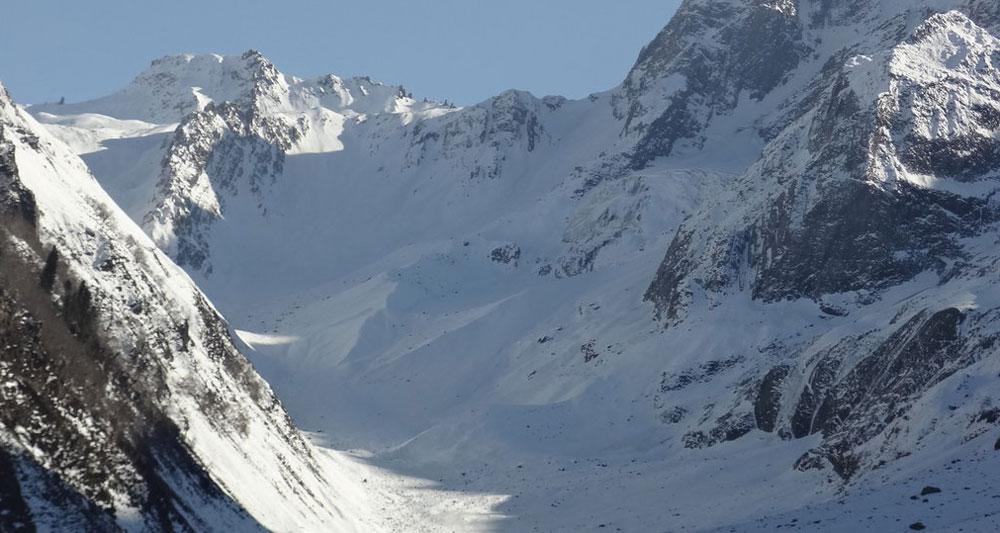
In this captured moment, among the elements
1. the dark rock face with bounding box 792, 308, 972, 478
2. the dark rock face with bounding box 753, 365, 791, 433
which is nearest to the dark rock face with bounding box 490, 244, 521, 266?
the dark rock face with bounding box 753, 365, 791, 433

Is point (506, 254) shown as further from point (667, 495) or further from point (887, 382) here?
point (887, 382)

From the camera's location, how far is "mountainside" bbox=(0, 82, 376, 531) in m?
41.2

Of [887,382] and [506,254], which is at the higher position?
[506,254]

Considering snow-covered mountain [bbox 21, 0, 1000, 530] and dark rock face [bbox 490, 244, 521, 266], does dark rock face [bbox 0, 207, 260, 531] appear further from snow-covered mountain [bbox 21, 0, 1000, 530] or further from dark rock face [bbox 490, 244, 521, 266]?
dark rock face [bbox 490, 244, 521, 266]

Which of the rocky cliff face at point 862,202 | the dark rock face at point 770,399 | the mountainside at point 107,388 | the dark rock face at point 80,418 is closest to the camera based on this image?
the dark rock face at point 80,418

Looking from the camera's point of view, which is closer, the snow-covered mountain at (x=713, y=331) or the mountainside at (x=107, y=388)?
the mountainside at (x=107, y=388)

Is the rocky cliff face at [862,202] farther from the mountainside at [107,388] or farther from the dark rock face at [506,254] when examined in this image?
the dark rock face at [506,254]

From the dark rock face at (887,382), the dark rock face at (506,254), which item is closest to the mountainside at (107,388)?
the dark rock face at (887,382)

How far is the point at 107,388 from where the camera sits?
156ft

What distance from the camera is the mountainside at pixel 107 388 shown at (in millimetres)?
41219

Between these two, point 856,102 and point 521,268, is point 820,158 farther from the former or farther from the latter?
point 521,268

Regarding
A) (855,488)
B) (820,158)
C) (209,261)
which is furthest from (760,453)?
(209,261)

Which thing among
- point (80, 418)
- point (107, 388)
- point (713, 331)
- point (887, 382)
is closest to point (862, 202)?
point (713, 331)

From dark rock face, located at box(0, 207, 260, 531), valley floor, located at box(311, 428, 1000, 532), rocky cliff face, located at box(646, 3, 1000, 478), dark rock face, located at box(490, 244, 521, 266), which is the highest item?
dark rock face, located at box(490, 244, 521, 266)
